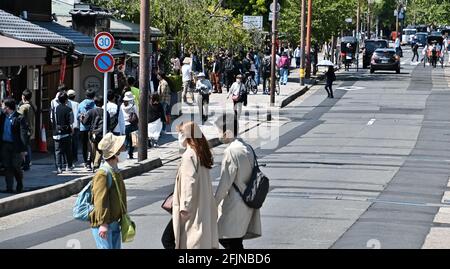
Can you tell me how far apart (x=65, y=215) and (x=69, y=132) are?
4.77 m

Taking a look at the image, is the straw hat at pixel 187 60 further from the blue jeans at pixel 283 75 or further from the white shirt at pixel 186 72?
the blue jeans at pixel 283 75

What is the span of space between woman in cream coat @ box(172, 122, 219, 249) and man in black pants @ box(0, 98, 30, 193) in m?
9.26

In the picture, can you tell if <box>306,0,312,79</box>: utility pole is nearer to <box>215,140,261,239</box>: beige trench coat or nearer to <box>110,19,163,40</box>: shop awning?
<box>110,19,163,40</box>: shop awning

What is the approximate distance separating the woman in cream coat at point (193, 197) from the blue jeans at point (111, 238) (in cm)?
64

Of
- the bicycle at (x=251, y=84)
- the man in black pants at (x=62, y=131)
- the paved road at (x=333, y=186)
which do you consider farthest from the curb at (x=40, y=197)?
the bicycle at (x=251, y=84)

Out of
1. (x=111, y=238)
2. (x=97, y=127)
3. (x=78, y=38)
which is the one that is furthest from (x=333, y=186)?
(x=78, y=38)

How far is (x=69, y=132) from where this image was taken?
21.9m

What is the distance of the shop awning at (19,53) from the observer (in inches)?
826

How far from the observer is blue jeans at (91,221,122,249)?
10.5m

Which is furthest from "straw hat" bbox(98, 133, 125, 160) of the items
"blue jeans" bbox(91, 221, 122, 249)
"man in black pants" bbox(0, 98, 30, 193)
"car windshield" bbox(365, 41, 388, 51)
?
"car windshield" bbox(365, 41, 388, 51)

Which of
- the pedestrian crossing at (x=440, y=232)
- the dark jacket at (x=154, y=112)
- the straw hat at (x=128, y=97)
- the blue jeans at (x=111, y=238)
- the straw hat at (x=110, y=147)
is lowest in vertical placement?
the pedestrian crossing at (x=440, y=232)
